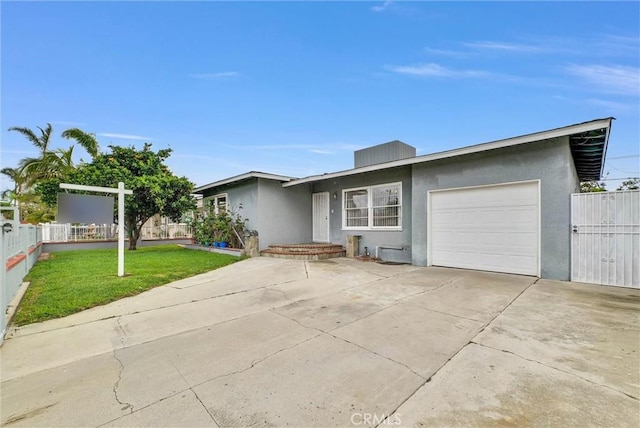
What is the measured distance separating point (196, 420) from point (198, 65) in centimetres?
1169

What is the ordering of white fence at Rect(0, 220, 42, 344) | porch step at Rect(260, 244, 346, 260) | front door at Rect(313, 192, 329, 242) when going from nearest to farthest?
white fence at Rect(0, 220, 42, 344)
porch step at Rect(260, 244, 346, 260)
front door at Rect(313, 192, 329, 242)

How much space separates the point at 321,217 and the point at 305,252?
2.52 meters

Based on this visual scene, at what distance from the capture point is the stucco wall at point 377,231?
8.84m

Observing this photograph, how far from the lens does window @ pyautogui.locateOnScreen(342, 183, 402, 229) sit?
9172 millimetres

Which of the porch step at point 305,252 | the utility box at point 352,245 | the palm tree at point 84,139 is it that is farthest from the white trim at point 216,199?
the palm tree at point 84,139

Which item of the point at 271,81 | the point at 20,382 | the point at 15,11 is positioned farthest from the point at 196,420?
the point at 271,81

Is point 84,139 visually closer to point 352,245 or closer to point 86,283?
point 86,283

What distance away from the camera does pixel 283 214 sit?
11.3 m

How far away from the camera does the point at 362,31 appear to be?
31.7 feet

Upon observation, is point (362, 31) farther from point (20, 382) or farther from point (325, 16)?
point (20, 382)

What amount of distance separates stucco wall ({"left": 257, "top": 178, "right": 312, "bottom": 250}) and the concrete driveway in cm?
599

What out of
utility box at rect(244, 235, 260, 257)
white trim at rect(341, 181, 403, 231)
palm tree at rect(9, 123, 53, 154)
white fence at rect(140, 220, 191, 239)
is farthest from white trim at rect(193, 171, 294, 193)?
palm tree at rect(9, 123, 53, 154)

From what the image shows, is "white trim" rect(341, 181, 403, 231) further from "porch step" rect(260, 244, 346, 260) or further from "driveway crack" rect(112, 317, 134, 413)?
"driveway crack" rect(112, 317, 134, 413)
